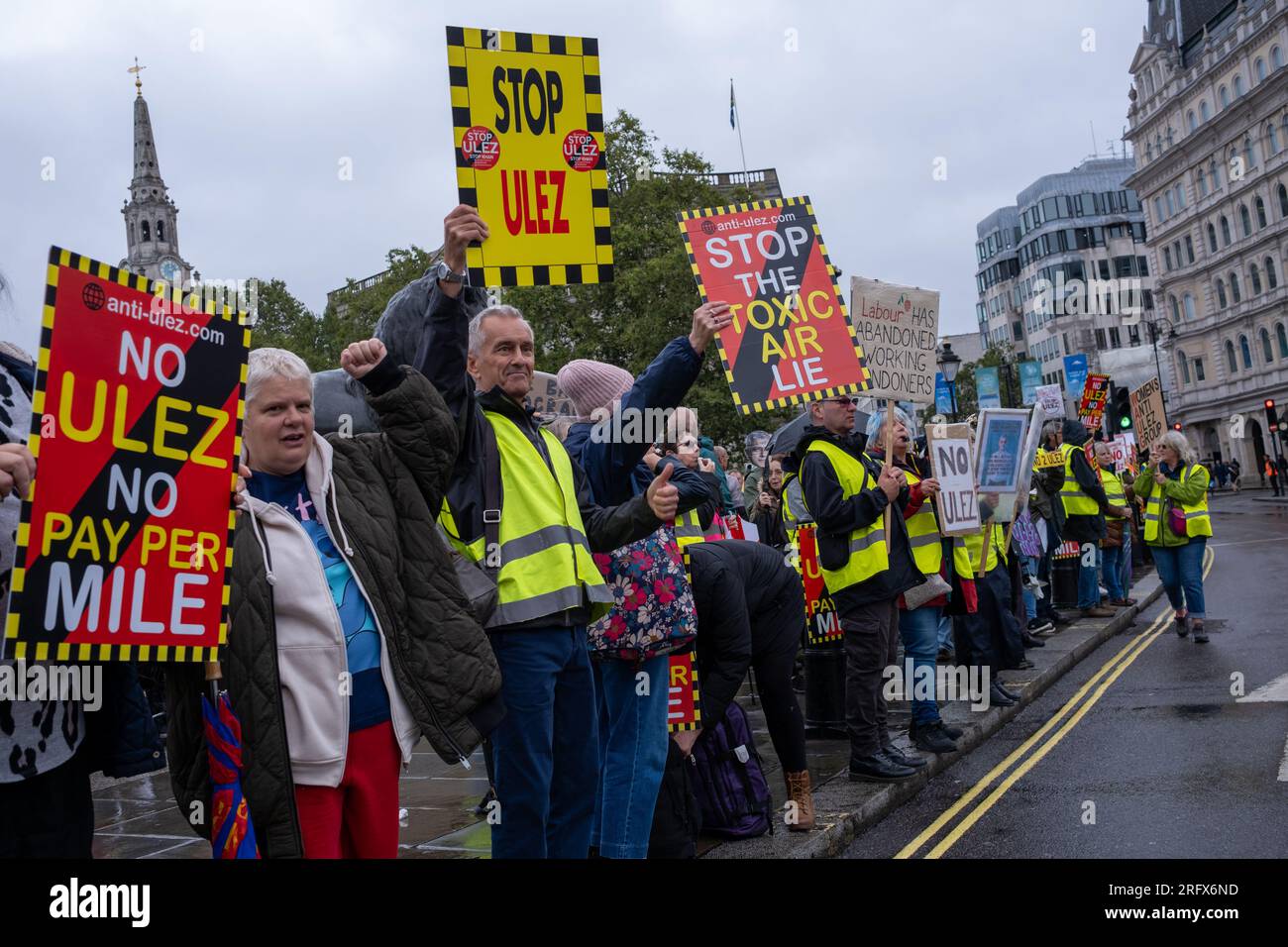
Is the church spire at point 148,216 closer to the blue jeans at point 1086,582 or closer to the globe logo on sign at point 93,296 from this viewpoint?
the blue jeans at point 1086,582

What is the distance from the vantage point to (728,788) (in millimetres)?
5723

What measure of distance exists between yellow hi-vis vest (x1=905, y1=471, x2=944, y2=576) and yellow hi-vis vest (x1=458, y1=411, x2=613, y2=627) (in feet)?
11.7

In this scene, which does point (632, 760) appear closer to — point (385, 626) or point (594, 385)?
point (594, 385)

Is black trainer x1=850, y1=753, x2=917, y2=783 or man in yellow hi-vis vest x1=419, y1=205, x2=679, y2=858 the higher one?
man in yellow hi-vis vest x1=419, y1=205, x2=679, y2=858

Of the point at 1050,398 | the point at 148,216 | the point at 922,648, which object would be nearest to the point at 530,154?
the point at 922,648

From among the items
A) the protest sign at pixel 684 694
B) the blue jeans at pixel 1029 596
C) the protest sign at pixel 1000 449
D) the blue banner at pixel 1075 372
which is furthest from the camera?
the blue banner at pixel 1075 372

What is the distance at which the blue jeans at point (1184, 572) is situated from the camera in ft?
39.4

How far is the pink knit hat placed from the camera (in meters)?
4.95

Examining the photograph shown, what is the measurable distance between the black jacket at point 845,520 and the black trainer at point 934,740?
3.28 ft

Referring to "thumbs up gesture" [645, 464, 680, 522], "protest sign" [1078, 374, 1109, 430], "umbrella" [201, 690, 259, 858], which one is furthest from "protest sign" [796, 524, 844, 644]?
"protest sign" [1078, 374, 1109, 430]

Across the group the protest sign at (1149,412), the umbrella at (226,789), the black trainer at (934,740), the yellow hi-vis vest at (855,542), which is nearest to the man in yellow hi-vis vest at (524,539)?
the umbrella at (226,789)

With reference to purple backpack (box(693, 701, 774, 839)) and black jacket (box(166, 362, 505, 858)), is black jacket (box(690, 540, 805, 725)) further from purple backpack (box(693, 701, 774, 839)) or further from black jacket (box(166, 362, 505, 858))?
black jacket (box(166, 362, 505, 858))
